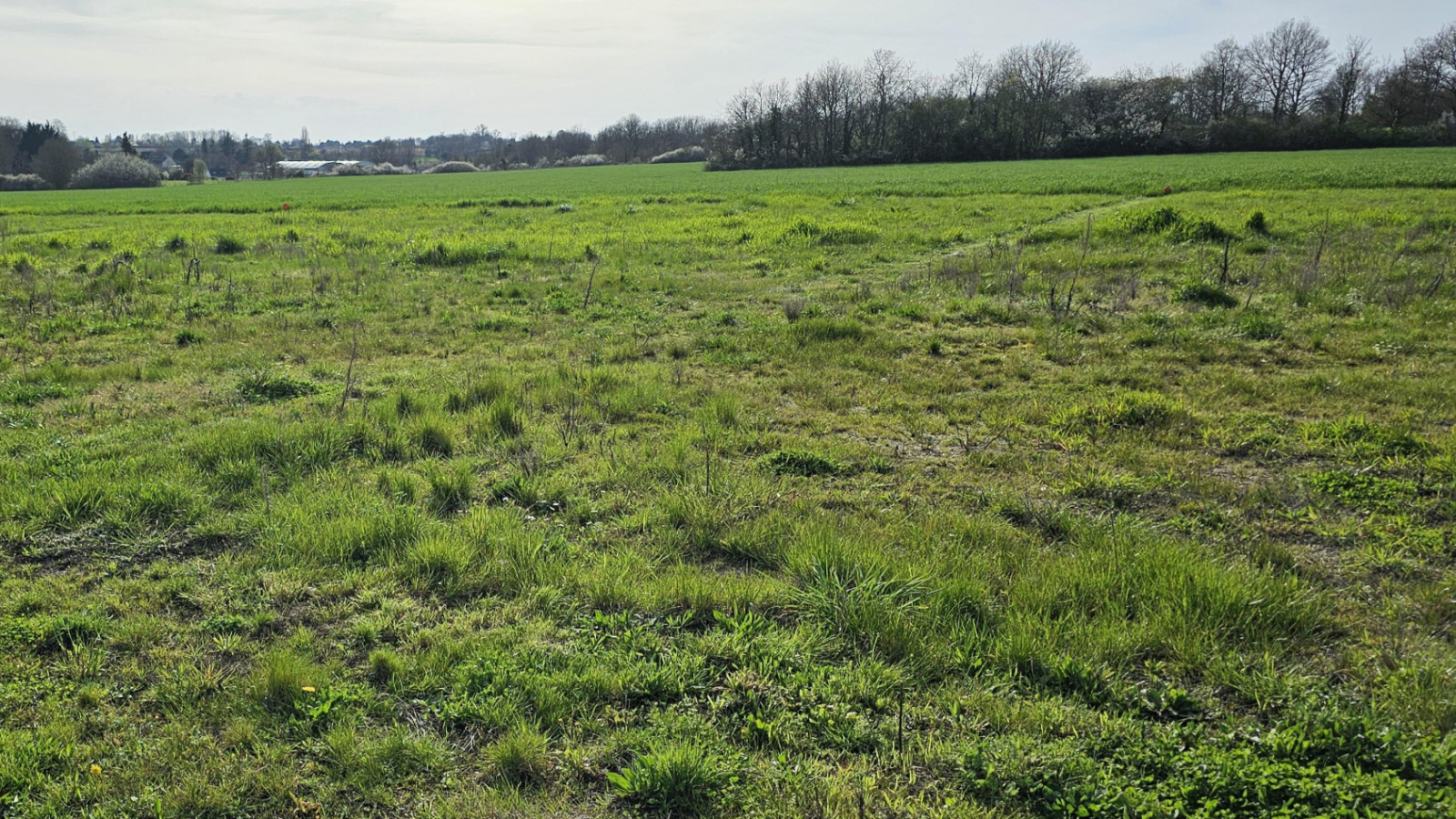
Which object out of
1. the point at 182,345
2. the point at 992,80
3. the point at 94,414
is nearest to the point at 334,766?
the point at 94,414

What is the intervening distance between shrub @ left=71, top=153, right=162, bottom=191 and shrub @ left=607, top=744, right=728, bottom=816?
89809mm

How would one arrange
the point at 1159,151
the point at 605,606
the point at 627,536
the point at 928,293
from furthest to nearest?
the point at 1159,151, the point at 928,293, the point at 627,536, the point at 605,606

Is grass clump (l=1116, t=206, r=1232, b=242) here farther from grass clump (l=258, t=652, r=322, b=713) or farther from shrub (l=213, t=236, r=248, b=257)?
shrub (l=213, t=236, r=248, b=257)

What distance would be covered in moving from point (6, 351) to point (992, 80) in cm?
9176

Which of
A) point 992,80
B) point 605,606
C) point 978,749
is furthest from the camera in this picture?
point 992,80

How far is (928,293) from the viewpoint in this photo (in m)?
12.4

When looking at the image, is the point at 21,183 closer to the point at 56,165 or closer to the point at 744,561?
the point at 56,165

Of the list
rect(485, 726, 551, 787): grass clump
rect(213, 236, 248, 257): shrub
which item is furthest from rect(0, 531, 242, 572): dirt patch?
rect(213, 236, 248, 257): shrub

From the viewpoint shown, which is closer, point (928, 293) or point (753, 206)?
point (928, 293)

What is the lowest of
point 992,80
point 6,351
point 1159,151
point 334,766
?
point 334,766

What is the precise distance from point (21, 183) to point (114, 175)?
774 cm

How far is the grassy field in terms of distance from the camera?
10.2ft

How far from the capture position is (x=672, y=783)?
3.03 meters

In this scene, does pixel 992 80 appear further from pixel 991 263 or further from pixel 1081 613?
pixel 1081 613
